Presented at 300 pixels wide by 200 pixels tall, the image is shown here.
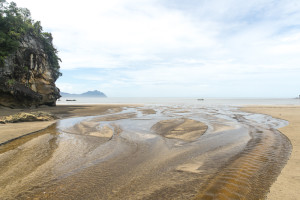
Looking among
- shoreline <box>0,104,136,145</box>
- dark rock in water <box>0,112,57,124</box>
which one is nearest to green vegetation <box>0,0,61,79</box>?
shoreline <box>0,104,136,145</box>

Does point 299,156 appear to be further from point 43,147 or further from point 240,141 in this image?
point 43,147

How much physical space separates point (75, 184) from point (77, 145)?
4.15 metres

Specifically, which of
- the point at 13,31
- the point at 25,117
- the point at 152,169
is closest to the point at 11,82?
the point at 13,31

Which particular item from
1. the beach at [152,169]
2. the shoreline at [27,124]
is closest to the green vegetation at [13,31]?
the shoreline at [27,124]

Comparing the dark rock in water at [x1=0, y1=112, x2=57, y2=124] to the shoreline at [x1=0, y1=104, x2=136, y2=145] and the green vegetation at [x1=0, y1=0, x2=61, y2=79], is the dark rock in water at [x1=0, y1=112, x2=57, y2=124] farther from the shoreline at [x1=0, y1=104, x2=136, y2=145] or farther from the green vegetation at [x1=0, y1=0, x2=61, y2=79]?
the green vegetation at [x1=0, y1=0, x2=61, y2=79]

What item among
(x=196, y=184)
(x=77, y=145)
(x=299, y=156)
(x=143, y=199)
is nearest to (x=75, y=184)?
(x=143, y=199)

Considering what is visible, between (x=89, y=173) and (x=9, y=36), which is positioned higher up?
(x=9, y=36)

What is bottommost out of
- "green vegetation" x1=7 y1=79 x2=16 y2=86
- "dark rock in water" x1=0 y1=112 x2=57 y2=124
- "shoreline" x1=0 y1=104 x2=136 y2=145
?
"shoreline" x1=0 y1=104 x2=136 y2=145

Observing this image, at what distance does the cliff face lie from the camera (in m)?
25.0

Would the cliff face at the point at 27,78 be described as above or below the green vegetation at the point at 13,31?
below

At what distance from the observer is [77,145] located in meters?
8.06

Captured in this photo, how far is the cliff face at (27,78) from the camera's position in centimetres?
2502

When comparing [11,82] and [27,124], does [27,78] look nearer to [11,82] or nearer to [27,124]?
[11,82]

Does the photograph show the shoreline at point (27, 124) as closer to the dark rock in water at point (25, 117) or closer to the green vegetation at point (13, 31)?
the dark rock in water at point (25, 117)
